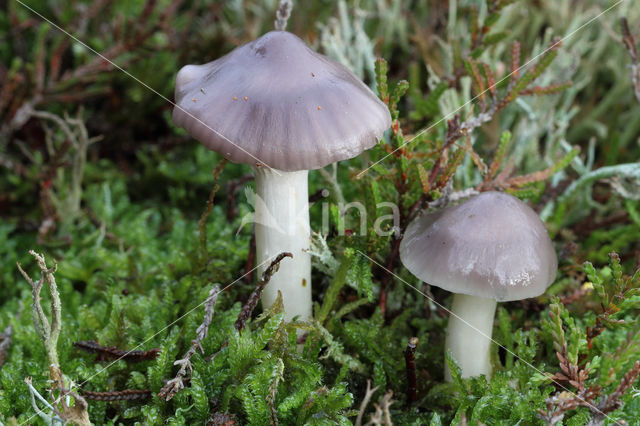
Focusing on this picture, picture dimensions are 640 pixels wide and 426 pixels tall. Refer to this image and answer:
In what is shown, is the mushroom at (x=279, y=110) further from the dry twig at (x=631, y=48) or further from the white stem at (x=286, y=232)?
the dry twig at (x=631, y=48)

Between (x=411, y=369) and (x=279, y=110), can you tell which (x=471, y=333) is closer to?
(x=411, y=369)

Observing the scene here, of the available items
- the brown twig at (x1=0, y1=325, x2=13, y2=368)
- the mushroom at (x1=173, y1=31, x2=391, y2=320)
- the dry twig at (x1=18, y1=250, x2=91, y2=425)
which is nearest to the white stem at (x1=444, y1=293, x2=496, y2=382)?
the mushroom at (x1=173, y1=31, x2=391, y2=320)

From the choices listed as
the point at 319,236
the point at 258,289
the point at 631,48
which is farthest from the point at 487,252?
the point at 631,48

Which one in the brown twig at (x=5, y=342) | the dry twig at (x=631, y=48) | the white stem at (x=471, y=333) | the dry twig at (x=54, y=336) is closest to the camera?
the dry twig at (x=54, y=336)

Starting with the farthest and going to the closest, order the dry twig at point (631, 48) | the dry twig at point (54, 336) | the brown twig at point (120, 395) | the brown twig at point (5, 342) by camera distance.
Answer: the dry twig at point (631, 48)
the brown twig at point (5, 342)
the brown twig at point (120, 395)
the dry twig at point (54, 336)

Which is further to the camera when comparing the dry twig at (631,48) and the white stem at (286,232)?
the dry twig at (631,48)

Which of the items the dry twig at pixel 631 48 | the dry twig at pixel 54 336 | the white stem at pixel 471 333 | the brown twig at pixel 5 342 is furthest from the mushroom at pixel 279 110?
the dry twig at pixel 631 48
